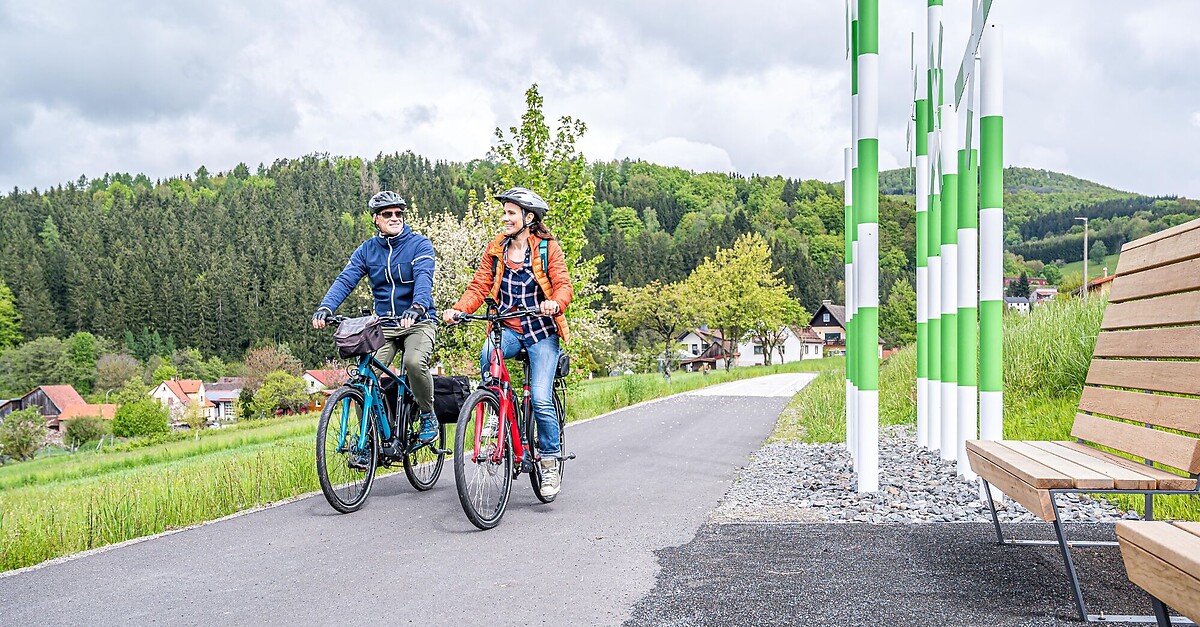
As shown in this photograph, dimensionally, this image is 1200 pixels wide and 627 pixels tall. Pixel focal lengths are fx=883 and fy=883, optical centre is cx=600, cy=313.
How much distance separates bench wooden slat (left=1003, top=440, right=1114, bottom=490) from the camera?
9.91 feet

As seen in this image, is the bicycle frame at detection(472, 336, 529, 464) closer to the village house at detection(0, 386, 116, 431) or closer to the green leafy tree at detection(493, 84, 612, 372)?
the green leafy tree at detection(493, 84, 612, 372)

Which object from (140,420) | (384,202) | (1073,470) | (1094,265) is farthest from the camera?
(140,420)

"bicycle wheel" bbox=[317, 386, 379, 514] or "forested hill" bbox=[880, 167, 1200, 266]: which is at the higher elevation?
"forested hill" bbox=[880, 167, 1200, 266]

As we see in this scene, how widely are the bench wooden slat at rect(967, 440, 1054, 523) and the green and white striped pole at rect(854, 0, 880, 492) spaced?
1.20 metres

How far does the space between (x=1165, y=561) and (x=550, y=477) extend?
411 centimetres

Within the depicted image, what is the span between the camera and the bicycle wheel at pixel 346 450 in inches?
214

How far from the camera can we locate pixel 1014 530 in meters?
4.50

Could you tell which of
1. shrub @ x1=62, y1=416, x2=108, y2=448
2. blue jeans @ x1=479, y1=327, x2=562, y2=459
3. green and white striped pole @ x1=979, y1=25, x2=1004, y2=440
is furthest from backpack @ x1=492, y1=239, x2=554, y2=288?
shrub @ x1=62, y1=416, x2=108, y2=448

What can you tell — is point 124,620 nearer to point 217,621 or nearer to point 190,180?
point 217,621

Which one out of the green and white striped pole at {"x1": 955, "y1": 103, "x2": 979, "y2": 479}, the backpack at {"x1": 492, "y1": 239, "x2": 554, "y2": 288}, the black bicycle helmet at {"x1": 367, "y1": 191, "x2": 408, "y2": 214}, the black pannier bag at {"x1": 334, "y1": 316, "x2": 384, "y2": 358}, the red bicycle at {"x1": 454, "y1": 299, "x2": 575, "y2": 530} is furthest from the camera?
the black bicycle helmet at {"x1": 367, "y1": 191, "x2": 408, "y2": 214}

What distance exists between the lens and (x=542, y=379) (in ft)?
18.8

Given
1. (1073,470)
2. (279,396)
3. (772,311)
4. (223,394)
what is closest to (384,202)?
(1073,470)

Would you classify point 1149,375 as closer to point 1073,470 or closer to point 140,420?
point 1073,470

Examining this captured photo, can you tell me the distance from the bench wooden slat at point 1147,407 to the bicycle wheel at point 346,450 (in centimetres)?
413
